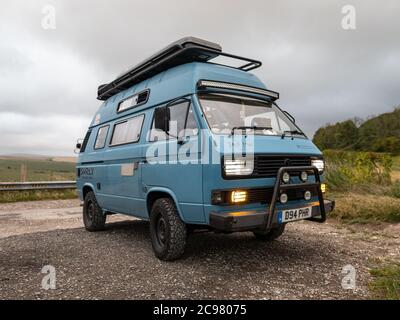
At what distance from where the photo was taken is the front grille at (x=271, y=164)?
156 inches

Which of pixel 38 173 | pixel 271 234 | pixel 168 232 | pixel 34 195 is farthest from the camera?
pixel 38 173

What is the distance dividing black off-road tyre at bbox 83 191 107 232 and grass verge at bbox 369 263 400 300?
16.8ft

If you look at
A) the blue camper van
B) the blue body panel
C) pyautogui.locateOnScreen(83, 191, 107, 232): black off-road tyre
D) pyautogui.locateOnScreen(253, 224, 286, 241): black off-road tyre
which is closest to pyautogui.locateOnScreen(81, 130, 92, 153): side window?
the blue body panel

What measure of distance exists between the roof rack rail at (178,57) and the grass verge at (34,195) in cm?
860

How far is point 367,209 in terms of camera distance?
7234mm

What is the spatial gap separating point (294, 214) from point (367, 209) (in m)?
3.95

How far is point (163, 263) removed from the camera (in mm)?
4531

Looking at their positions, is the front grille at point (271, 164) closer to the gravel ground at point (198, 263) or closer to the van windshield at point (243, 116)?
the van windshield at point (243, 116)

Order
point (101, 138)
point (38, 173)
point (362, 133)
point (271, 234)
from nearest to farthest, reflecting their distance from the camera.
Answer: point (271, 234) → point (101, 138) → point (38, 173) → point (362, 133)

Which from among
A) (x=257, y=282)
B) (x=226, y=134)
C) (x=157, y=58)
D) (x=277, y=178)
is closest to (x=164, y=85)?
(x=157, y=58)

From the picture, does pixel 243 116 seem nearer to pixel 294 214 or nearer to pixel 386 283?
pixel 294 214

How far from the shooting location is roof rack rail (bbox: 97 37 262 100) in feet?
16.0

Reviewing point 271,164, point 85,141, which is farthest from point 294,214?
point 85,141

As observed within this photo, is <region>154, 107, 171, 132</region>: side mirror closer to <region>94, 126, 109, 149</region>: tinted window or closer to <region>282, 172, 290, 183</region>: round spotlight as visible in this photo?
<region>282, 172, 290, 183</region>: round spotlight
